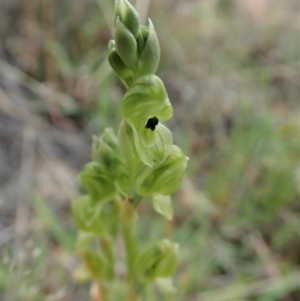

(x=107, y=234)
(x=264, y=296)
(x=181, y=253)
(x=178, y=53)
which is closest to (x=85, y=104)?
(x=178, y=53)

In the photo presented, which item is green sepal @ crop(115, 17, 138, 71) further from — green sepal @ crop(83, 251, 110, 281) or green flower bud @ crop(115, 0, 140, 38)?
green sepal @ crop(83, 251, 110, 281)

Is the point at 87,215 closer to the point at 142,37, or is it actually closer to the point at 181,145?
the point at 142,37

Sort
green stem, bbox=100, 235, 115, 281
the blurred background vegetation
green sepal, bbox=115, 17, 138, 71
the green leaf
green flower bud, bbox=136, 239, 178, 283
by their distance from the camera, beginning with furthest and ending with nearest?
1. the blurred background vegetation
2. green stem, bbox=100, 235, 115, 281
3. green flower bud, bbox=136, 239, 178, 283
4. the green leaf
5. green sepal, bbox=115, 17, 138, 71

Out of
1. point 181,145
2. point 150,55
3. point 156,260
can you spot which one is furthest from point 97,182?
point 181,145

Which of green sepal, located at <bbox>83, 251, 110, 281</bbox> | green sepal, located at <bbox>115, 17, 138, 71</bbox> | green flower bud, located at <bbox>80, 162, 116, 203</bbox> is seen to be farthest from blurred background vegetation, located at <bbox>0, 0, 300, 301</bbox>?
green sepal, located at <bbox>115, 17, 138, 71</bbox>

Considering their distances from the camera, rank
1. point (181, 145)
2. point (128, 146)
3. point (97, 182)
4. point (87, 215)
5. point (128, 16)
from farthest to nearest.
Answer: point (181, 145) < point (87, 215) < point (97, 182) < point (128, 146) < point (128, 16)

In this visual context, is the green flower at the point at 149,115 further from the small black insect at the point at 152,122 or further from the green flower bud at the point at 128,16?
the green flower bud at the point at 128,16
